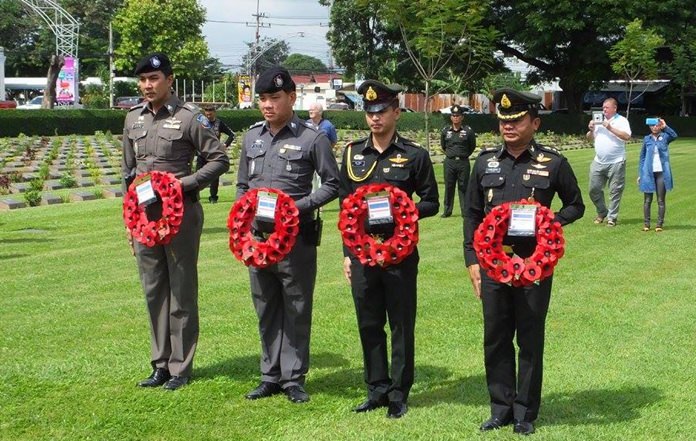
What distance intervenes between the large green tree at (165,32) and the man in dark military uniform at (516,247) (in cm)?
7295

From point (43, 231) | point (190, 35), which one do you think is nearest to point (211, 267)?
point (43, 231)

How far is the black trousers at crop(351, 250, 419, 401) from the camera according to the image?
19.4ft

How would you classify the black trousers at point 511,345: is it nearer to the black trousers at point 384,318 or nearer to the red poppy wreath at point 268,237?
the black trousers at point 384,318

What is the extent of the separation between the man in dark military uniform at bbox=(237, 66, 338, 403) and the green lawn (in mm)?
232

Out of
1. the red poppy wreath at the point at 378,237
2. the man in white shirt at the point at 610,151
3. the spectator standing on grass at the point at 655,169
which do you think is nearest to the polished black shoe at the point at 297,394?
the red poppy wreath at the point at 378,237

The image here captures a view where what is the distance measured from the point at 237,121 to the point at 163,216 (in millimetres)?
46076

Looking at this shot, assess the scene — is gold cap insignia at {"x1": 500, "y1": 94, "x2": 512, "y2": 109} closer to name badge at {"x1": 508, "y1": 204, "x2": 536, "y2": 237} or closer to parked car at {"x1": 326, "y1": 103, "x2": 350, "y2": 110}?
name badge at {"x1": 508, "y1": 204, "x2": 536, "y2": 237}

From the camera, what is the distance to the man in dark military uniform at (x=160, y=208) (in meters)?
6.45

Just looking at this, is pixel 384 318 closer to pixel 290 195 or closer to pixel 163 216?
pixel 290 195

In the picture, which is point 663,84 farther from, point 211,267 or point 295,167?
point 295,167

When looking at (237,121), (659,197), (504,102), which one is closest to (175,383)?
(504,102)

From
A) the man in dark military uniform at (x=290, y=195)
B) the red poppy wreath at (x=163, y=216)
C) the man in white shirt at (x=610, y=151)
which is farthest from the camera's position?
the man in white shirt at (x=610, y=151)

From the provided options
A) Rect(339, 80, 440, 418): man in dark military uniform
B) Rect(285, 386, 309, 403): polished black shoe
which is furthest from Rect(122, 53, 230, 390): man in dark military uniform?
Rect(339, 80, 440, 418): man in dark military uniform

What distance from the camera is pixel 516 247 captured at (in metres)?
5.50
